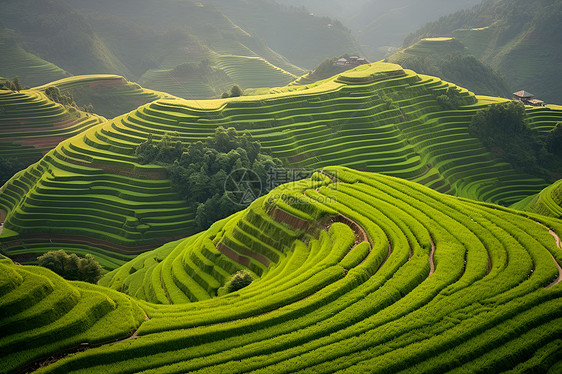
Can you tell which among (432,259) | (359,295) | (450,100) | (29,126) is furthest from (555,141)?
(29,126)

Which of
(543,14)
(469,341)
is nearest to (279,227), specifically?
(469,341)

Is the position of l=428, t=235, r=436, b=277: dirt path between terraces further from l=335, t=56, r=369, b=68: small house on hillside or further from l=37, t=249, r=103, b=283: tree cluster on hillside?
l=335, t=56, r=369, b=68: small house on hillside

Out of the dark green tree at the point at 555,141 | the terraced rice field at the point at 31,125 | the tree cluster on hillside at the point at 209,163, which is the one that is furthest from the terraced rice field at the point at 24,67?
the dark green tree at the point at 555,141

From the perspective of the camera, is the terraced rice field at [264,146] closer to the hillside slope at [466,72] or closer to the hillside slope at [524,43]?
the hillside slope at [466,72]

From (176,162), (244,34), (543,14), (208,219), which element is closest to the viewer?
(208,219)

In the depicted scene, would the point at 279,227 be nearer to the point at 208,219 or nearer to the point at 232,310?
the point at 232,310

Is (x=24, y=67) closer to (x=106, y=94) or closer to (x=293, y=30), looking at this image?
(x=106, y=94)

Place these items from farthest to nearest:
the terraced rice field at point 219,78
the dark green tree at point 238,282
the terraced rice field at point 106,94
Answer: the terraced rice field at point 219,78 < the terraced rice field at point 106,94 < the dark green tree at point 238,282
